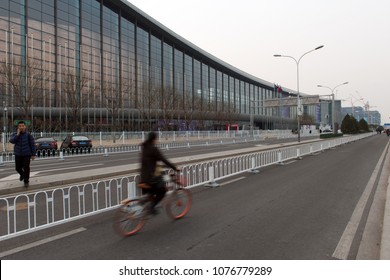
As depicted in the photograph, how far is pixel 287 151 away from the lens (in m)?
18.5

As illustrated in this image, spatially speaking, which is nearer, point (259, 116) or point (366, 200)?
point (366, 200)

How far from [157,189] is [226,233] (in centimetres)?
143

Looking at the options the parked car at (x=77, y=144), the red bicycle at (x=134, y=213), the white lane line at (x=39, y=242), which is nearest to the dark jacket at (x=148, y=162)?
the red bicycle at (x=134, y=213)

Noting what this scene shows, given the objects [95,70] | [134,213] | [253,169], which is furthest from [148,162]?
[95,70]

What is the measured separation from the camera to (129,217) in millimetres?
5578

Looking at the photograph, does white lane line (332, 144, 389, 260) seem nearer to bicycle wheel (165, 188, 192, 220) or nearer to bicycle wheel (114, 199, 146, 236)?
bicycle wheel (165, 188, 192, 220)

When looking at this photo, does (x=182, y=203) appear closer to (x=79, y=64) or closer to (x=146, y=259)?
(x=146, y=259)

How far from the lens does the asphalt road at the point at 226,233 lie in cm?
466

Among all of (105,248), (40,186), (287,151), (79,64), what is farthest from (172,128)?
(105,248)

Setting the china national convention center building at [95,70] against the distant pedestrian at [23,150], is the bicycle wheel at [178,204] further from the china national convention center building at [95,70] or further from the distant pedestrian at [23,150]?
the china national convention center building at [95,70]

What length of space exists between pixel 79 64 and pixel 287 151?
1651 inches

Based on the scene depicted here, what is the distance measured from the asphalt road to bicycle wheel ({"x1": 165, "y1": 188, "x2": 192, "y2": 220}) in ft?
0.55

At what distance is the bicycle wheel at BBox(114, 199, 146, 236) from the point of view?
18.1ft

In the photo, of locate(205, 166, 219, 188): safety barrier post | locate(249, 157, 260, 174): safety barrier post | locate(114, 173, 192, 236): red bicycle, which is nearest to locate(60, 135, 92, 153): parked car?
locate(249, 157, 260, 174): safety barrier post
